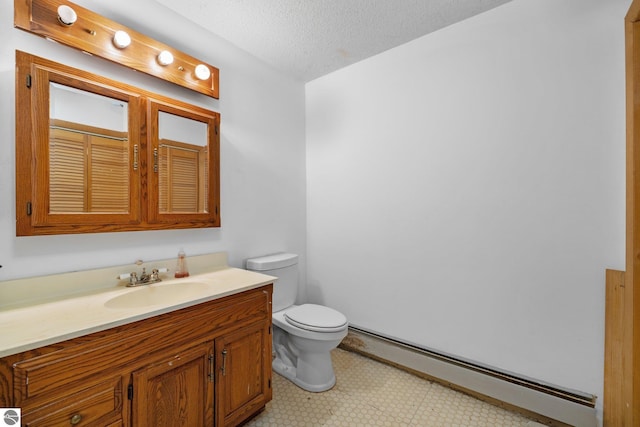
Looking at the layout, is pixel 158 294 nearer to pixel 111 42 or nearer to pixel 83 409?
pixel 83 409

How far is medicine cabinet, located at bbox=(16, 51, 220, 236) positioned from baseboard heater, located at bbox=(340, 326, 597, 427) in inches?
62.0

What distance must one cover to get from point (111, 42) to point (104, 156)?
0.56 m

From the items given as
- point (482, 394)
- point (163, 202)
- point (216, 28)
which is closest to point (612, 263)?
point (482, 394)

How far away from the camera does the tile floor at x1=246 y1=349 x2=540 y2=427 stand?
1520 mm

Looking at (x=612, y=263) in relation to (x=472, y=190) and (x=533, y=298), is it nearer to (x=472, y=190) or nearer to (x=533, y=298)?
(x=533, y=298)

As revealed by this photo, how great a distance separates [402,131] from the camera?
2004 millimetres

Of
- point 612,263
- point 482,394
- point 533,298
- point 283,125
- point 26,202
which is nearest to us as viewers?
point 26,202

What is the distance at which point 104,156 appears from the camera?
136 centimetres

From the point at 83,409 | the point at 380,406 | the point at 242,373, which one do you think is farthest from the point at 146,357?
the point at 380,406

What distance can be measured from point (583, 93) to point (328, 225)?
179cm

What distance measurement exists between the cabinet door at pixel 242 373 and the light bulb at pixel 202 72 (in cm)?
150

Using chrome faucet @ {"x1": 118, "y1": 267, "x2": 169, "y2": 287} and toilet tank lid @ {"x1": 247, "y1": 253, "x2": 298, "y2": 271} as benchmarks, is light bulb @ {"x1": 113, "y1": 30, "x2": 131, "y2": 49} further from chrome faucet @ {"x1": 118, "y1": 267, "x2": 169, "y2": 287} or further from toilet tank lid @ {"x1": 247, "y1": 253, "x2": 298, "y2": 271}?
toilet tank lid @ {"x1": 247, "y1": 253, "x2": 298, "y2": 271}

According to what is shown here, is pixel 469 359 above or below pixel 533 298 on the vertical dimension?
below

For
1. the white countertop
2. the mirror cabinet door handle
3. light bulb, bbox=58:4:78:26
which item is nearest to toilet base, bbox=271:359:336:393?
the white countertop
